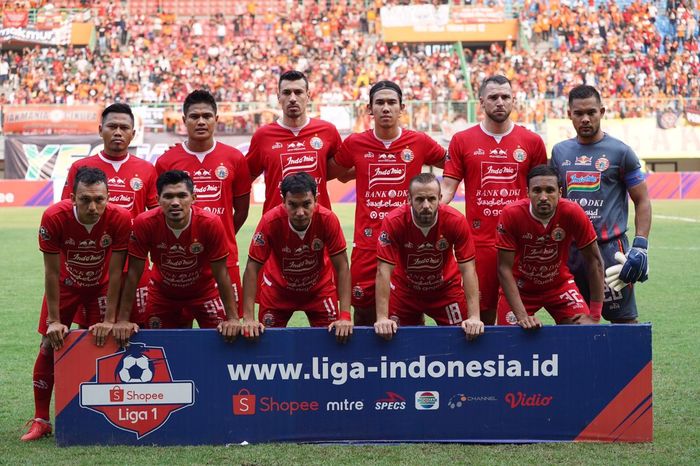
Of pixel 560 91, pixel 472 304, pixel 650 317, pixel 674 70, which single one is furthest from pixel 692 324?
pixel 674 70

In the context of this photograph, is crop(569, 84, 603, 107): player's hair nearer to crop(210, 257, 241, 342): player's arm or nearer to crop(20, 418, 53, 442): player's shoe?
crop(210, 257, 241, 342): player's arm

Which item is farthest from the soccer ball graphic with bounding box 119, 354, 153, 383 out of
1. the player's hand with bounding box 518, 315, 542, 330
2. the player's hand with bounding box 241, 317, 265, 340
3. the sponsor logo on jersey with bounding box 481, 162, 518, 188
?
the sponsor logo on jersey with bounding box 481, 162, 518, 188

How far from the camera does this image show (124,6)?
128 ft

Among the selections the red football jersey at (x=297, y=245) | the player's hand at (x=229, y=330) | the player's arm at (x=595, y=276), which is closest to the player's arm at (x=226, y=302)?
the player's hand at (x=229, y=330)

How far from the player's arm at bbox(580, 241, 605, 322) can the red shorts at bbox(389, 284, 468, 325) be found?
78 centimetres

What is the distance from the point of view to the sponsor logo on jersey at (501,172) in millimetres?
6363

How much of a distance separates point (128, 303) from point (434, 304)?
1891mm

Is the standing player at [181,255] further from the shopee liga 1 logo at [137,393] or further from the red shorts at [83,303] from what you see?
the red shorts at [83,303]

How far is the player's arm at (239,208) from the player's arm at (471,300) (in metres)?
1.72

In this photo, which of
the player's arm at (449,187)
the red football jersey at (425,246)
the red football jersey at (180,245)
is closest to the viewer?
the red football jersey at (180,245)

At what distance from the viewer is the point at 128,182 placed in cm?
619

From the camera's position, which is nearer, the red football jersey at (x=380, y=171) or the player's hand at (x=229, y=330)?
the player's hand at (x=229, y=330)

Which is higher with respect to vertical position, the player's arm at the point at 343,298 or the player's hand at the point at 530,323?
the player's arm at the point at 343,298

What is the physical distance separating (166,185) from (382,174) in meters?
1.65
